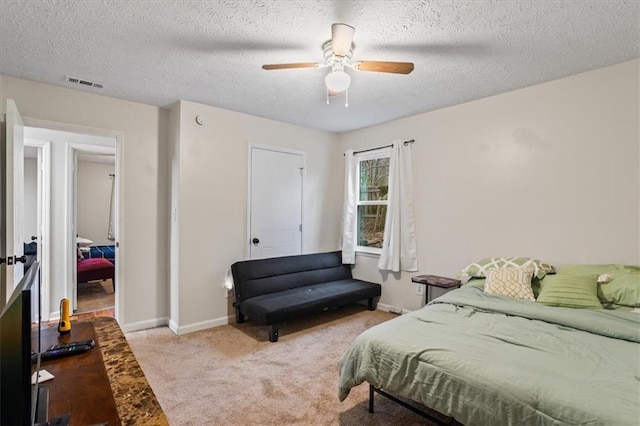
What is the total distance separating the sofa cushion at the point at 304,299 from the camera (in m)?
3.28

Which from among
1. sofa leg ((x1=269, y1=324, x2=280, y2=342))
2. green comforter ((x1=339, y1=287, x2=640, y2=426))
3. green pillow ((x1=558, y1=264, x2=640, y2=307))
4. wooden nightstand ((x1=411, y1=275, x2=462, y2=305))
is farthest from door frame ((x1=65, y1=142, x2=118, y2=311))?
green pillow ((x1=558, y1=264, x2=640, y2=307))

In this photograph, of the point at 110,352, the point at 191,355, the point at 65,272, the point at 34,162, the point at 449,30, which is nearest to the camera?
the point at 110,352

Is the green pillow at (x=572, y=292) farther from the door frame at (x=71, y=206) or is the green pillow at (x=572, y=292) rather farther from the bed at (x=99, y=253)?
the bed at (x=99, y=253)

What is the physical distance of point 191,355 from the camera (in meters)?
2.98

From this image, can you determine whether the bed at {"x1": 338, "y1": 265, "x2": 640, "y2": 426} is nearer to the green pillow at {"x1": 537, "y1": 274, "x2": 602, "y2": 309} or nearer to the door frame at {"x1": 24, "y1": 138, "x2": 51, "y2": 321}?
the green pillow at {"x1": 537, "y1": 274, "x2": 602, "y2": 309}

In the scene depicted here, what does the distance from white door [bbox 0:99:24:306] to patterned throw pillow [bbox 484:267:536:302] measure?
11.8ft

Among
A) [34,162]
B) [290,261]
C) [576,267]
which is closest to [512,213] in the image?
[576,267]

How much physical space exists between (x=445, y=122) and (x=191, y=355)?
3533 mm

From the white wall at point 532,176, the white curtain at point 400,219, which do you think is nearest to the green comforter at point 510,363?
the white wall at point 532,176

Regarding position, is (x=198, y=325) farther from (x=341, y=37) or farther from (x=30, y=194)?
(x=30, y=194)

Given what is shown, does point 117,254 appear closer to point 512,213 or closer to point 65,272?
point 65,272

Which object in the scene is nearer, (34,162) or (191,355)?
(191,355)

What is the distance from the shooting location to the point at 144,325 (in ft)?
12.0

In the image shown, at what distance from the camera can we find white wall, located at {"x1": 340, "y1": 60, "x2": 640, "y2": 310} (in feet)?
8.56
